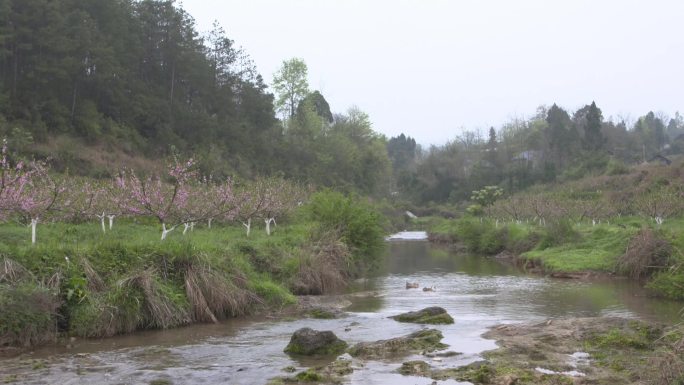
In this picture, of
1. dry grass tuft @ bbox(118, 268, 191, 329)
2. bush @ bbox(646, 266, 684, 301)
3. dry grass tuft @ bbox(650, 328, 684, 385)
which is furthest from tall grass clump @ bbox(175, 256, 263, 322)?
bush @ bbox(646, 266, 684, 301)

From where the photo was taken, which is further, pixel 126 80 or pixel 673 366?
pixel 126 80

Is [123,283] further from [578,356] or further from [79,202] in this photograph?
[79,202]

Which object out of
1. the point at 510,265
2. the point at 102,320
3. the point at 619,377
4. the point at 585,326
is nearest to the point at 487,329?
the point at 585,326

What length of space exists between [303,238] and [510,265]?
2335 centimetres

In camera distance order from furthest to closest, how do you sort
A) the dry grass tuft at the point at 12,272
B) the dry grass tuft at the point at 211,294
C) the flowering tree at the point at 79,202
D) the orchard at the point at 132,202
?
the flowering tree at the point at 79,202 → the orchard at the point at 132,202 → the dry grass tuft at the point at 211,294 → the dry grass tuft at the point at 12,272

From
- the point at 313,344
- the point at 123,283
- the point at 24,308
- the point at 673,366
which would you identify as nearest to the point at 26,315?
the point at 24,308

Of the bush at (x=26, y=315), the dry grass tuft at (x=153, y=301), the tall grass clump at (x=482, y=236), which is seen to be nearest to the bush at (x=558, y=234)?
the tall grass clump at (x=482, y=236)

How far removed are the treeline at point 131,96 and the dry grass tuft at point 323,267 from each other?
24.1 metres

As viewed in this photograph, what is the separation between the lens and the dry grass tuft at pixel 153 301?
21.0 metres

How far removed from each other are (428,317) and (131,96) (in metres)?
56.1

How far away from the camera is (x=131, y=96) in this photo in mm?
71188

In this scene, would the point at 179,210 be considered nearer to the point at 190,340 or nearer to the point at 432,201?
the point at 190,340

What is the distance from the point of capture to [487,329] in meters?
22.2

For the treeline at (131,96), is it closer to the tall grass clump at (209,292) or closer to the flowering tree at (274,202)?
the flowering tree at (274,202)
